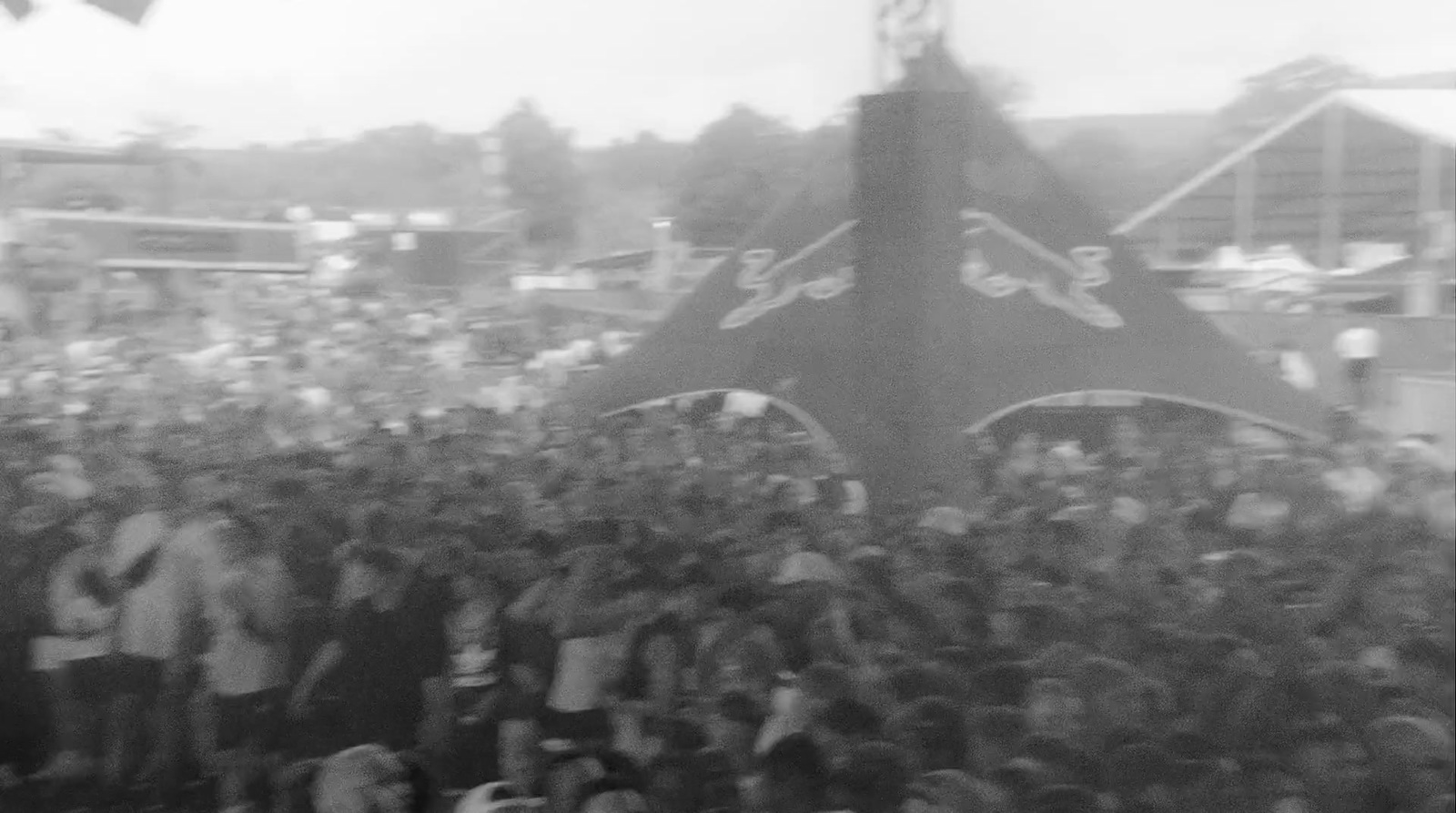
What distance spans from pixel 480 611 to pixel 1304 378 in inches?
63.3

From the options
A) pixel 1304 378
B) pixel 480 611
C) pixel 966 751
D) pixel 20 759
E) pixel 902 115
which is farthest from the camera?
pixel 20 759

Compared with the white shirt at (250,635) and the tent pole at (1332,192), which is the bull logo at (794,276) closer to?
the tent pole at (1332,192)

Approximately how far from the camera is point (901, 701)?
7.04 ft

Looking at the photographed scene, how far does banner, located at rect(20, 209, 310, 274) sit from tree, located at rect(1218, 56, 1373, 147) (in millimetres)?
2116

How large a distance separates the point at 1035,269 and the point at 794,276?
47 centimetres

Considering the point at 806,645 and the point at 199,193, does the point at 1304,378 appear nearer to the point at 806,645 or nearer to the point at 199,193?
the point at 806,645

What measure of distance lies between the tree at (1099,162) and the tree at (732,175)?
54cm

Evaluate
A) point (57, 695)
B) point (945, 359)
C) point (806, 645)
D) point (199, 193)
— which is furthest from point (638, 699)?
point (199, 193)

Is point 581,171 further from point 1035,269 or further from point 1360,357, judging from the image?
point 1360,357

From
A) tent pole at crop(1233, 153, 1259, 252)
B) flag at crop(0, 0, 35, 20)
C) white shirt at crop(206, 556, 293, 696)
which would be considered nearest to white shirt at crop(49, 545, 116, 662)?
white shirt at crop(206, 556, 293, 696)

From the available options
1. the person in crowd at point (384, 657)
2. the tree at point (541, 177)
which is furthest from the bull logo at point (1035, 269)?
the person in crowd at point (384, 657)

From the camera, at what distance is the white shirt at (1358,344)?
2.74 metres

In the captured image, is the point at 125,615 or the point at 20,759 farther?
the point at 20,759

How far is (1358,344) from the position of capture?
2.83m
